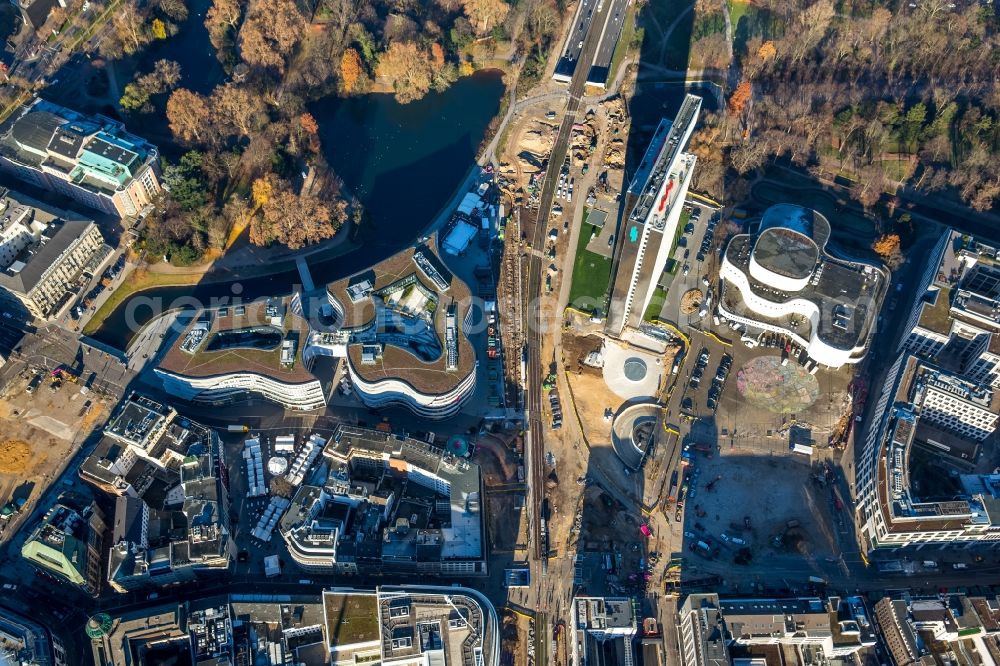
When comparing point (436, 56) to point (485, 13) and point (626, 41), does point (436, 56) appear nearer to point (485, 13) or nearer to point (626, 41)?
point (485, 13)

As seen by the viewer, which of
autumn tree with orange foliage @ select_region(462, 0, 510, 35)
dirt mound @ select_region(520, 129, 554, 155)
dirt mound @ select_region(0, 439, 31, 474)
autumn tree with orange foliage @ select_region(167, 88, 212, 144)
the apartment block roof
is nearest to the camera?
dirt mound @ select_region(0, 439, 31, 474)

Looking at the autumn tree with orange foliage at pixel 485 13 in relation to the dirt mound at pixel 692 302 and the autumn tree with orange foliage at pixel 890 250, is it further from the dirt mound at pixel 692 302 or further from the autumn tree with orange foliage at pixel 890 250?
the autumn tree with orange foliage at pixel 890 250

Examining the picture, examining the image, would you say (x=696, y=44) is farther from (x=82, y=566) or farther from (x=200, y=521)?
(x=82, y=566)

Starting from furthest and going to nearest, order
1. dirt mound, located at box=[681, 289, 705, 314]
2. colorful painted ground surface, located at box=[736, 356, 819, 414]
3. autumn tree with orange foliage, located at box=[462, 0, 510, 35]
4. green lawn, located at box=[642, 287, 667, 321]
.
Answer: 1. autumn tree with orange foliage, located at box=[462, 0, 510, 35]
2. dirt mound, located at box=[681, 289, 705, 314]
3. green lawn, located at box=[642, 287, 667, 321]
4. colorful painted ground surface, located at box=[736, 356, 819, 414]

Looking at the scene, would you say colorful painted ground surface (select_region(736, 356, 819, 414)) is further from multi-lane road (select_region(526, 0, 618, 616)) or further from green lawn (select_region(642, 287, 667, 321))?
multi-lane road (select_region(526, 0, 618, 616))

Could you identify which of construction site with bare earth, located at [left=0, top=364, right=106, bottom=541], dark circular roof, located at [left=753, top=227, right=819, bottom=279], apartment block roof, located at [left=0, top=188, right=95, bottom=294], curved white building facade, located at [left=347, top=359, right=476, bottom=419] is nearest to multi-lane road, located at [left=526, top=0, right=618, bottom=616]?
curved white building facade, located at [left=347, top=359, right=476, bottom=419]

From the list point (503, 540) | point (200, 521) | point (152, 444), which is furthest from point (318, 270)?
point (503, 540)
